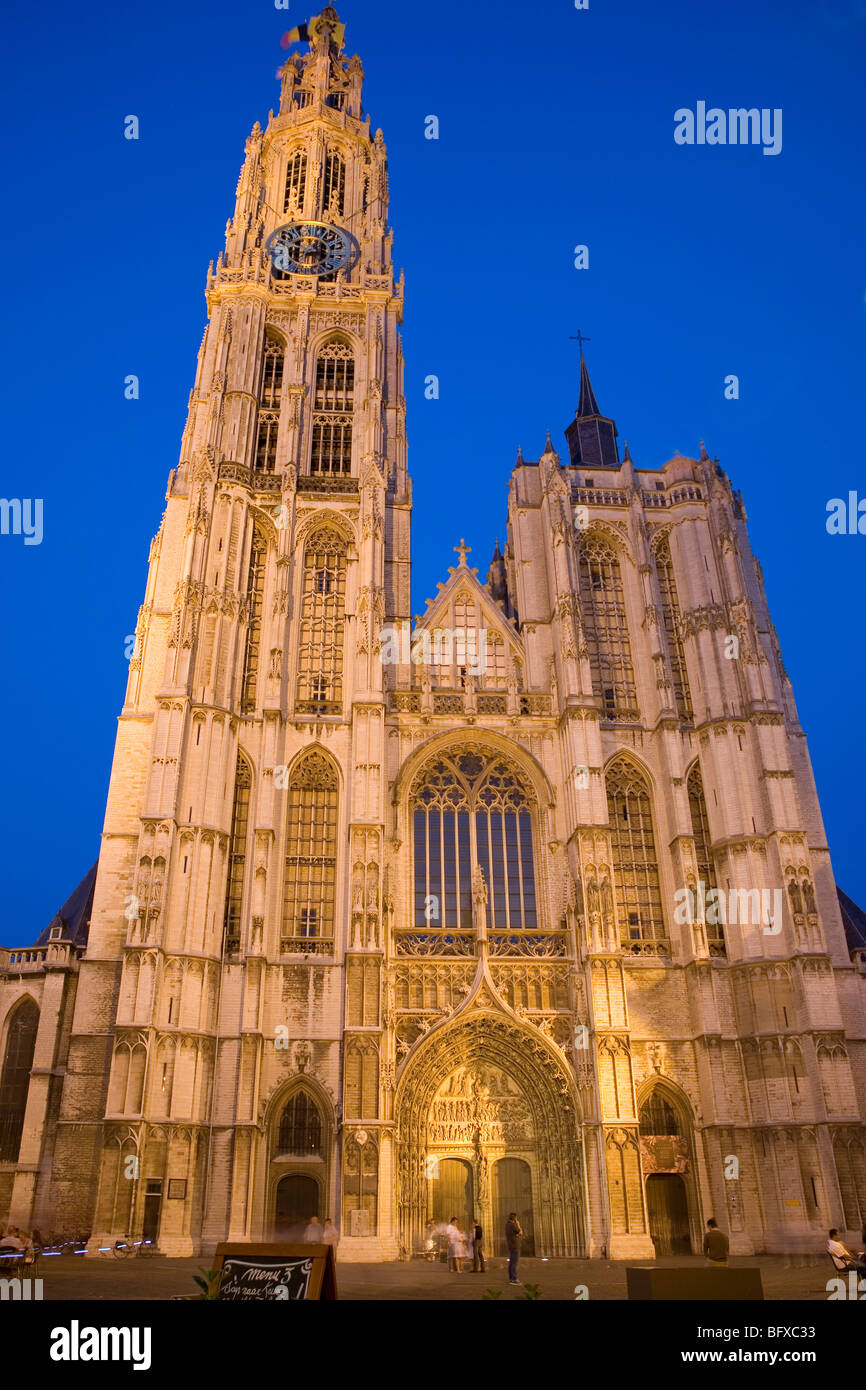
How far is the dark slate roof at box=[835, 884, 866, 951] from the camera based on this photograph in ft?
104

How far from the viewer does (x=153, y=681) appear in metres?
30.2

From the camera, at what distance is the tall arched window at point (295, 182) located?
42094 millimetres

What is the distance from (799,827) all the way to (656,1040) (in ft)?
23.8

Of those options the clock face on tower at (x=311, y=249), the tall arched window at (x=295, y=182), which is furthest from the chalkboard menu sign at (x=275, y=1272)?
the tall arched window at (x=295, y=182)

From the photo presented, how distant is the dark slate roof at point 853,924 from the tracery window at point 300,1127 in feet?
55.2

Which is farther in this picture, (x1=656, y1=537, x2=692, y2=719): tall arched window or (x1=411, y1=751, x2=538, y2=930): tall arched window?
(x1=656, y1=537, x2=692, y2=719): tall arched window

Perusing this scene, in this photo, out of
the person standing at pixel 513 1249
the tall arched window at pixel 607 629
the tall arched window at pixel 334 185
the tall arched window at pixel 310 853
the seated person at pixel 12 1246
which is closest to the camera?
the seated person at pixel 12 1246

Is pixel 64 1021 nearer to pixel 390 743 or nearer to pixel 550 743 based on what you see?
pixel 390 743

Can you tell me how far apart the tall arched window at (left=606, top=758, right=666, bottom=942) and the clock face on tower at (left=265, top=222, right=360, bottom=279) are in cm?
2383

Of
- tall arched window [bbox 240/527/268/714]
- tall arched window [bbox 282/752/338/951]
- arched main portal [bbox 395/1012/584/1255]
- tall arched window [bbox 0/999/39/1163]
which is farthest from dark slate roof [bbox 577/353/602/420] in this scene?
tall arched window [bbox 0/999/39/1163]

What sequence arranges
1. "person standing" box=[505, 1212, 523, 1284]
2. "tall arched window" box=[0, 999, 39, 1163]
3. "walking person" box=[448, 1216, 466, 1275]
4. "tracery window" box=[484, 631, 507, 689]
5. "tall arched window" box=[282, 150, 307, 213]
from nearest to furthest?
"person standing" box=[505, 1212, 523, 1284] → "walking person" box=[448, 1216, 466, 1275] → "tall arched window" box=[0, 999, 39, 1163] → "tracery window" box=[484, 631, 507, 689] → "tall arched window" box=[282, 150, 307, 213]

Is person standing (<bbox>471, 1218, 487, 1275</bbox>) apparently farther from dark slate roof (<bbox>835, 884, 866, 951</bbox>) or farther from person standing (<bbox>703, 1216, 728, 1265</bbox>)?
dark slate roof (<bbox>835, 884, 866, 951</bbox>)

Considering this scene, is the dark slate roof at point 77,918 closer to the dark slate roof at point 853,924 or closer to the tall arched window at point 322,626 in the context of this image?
the tall arched window at point 322,626
